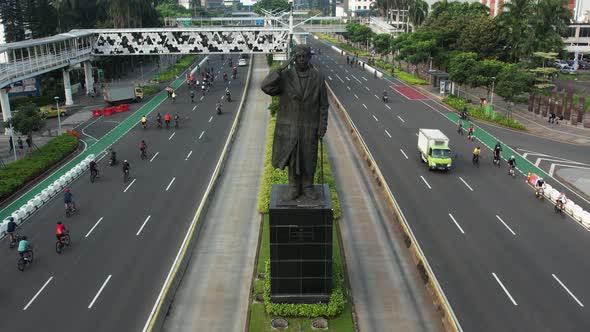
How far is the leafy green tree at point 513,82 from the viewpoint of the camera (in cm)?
5978

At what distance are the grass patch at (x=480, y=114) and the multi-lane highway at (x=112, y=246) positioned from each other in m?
30.8

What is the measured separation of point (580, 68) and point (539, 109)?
1846 inches

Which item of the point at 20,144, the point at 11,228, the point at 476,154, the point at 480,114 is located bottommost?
the point at 11,228

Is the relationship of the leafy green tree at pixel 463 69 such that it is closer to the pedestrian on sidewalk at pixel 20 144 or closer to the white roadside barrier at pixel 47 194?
the white roadside barrier at pixel 47 194

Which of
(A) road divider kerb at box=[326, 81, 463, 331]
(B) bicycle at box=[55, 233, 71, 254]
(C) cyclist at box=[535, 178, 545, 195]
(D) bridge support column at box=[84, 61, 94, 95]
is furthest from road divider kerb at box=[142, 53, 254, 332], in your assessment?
(D) bridge support column at box=[84, 61, 94, 95]

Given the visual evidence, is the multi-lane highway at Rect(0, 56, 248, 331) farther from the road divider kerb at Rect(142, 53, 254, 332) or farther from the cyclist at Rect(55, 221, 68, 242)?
the cyclist at Rect(55, 221, 68, 242)

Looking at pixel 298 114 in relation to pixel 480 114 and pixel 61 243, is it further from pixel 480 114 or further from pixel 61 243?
pixel 480 114

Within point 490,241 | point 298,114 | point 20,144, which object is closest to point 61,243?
point 298,114

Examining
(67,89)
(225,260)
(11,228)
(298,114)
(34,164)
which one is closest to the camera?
(298,114)

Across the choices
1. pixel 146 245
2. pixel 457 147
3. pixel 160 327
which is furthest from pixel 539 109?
pixel 160 327

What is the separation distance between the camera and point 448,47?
96.0 m

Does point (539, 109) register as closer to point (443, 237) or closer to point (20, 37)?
point (443, 237)

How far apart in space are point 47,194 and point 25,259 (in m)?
10.5

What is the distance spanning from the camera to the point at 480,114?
206 feet
